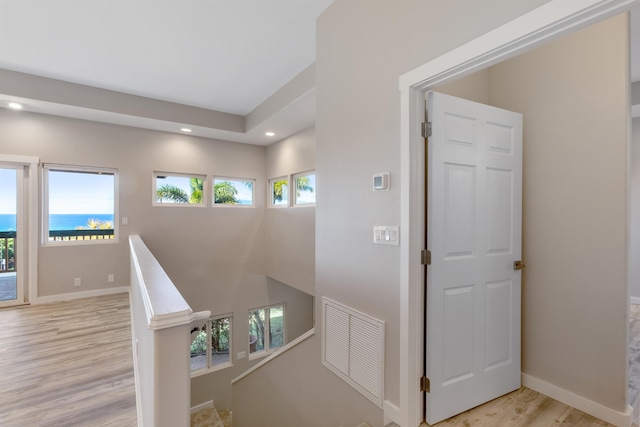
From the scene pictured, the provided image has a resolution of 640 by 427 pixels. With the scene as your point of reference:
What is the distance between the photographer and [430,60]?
1665 mm

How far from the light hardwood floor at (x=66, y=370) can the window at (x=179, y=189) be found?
214 centimetres

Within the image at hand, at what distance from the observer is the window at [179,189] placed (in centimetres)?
514

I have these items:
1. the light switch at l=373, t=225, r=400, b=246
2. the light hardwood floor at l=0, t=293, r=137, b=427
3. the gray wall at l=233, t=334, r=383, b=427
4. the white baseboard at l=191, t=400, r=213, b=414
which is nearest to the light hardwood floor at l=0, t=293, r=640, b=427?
the light hardwood floor at l=0, t=293, r=137, b=427

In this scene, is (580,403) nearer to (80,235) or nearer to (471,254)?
(471,254)

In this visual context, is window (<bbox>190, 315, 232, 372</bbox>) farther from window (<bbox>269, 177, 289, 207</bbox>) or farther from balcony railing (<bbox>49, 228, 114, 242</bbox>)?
window (<bbox>269, 177, 289, 207</bbox>)

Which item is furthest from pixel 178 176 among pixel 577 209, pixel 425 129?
pixel 577 209

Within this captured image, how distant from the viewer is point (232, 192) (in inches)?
232

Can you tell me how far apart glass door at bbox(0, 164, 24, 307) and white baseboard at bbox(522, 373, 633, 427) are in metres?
5.99

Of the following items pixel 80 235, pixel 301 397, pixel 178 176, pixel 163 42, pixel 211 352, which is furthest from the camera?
pixel 211 352

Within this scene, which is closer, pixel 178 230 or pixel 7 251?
pixel 7 251

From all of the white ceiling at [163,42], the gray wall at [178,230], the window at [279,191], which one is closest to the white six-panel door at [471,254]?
the white ceiling at [163,42]

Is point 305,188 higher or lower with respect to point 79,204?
higher

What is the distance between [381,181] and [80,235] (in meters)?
4.89

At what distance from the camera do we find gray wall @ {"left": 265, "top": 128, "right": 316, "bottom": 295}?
4.88 metres
